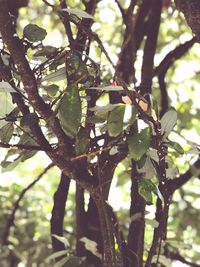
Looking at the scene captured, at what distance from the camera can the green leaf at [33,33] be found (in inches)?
26.7

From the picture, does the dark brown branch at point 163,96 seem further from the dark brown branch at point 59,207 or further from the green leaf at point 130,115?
the green leaf at point 130,115

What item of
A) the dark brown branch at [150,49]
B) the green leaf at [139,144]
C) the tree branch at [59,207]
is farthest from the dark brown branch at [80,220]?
the green leaf at [139,144]

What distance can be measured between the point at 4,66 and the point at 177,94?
3.51 ft

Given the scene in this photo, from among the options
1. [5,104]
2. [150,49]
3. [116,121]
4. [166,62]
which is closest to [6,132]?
[5,104]

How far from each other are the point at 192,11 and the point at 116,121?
7.0 inches

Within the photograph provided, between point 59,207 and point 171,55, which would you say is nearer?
point 59,207

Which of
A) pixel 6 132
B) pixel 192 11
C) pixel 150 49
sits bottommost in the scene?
pixel 6 132

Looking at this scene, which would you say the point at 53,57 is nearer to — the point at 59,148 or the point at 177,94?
the point at 59,148

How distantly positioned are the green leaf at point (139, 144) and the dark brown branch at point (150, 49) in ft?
1.19

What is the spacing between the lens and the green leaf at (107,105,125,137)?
61 centimetres

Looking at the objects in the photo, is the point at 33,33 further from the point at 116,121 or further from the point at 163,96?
the point at 163,96

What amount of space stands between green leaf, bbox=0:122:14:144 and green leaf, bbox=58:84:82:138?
0.13m

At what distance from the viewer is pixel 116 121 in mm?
612

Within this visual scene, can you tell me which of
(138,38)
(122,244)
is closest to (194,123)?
(138,38)
